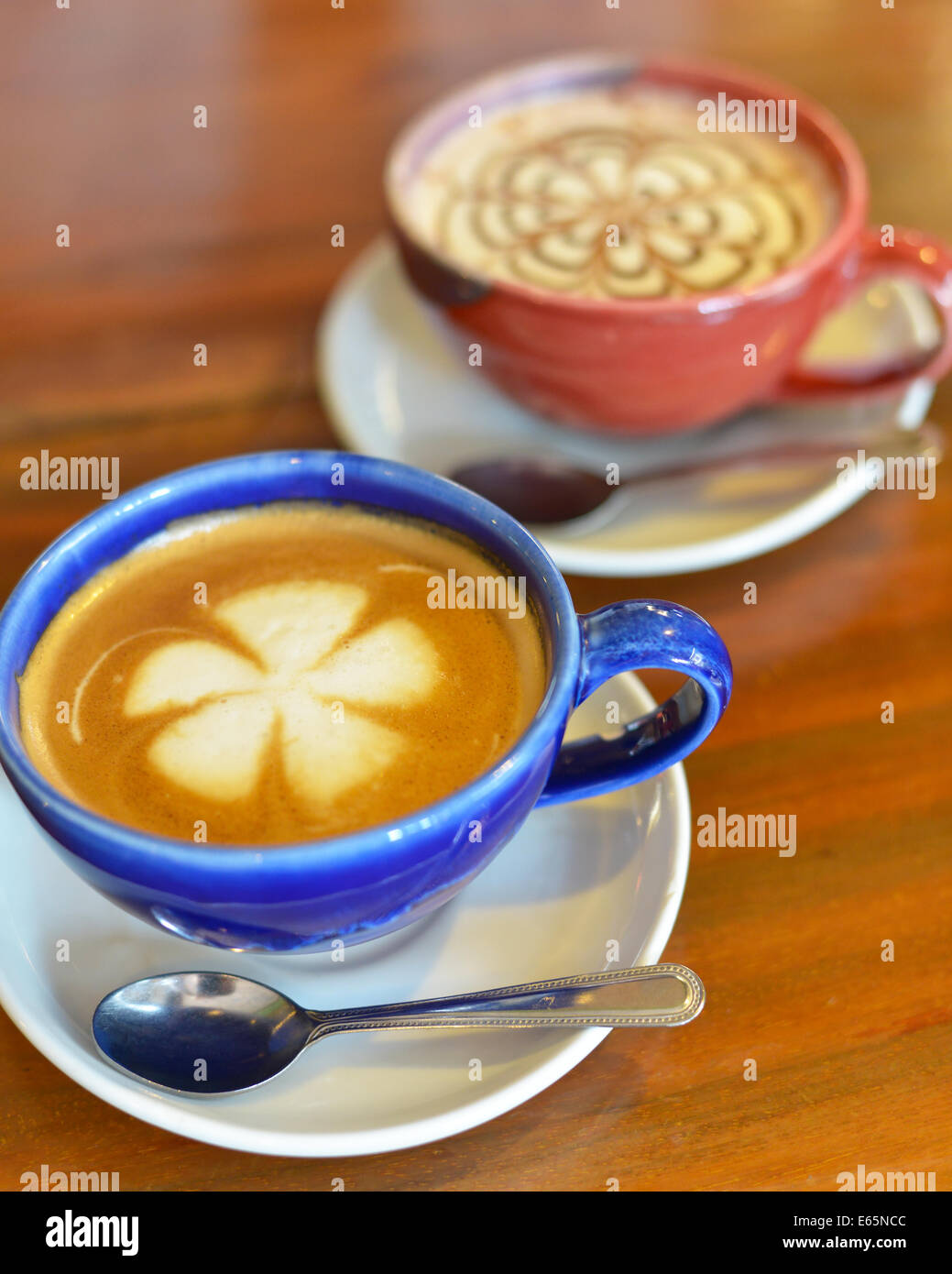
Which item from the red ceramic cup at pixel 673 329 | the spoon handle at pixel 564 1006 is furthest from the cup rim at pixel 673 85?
the spoon handle at pixel 564 1006

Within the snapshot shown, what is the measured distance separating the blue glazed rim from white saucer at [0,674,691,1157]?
0.15 meters

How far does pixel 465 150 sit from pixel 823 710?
0.81 meters

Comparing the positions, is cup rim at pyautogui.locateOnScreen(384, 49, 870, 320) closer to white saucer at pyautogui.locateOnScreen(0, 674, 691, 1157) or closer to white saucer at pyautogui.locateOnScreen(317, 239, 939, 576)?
white saucer at pyautogui.locateOnScreen(317, 239, 939, 576)

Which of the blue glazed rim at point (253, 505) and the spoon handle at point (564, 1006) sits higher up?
the blue glazed rim at point (253, 505)

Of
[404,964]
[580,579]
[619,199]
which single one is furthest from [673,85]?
[404,964]

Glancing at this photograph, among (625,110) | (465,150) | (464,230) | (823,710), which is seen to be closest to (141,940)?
(823,710)

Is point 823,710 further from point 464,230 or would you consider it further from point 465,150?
point 465,150

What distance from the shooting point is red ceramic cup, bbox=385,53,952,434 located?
1.16 meters

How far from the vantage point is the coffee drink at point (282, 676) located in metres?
0.78

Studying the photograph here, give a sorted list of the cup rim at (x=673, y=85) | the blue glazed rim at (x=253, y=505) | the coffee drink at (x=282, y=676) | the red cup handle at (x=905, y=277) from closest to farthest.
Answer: the blue glazed rim at (x=253, y=505)
the coffee drink at (x=282, y=676)
the cup rim at (x=673, y=85)
the red cup handle at (x=905, y=277)

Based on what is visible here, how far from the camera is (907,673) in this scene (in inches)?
43.7

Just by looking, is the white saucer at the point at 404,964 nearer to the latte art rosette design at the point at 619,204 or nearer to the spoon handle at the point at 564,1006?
the spoon handle at the point at 564,1006

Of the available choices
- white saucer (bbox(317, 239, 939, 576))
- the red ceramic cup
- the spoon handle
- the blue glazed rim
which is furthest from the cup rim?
the spoon handle

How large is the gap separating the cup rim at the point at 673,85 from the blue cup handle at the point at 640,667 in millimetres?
440
